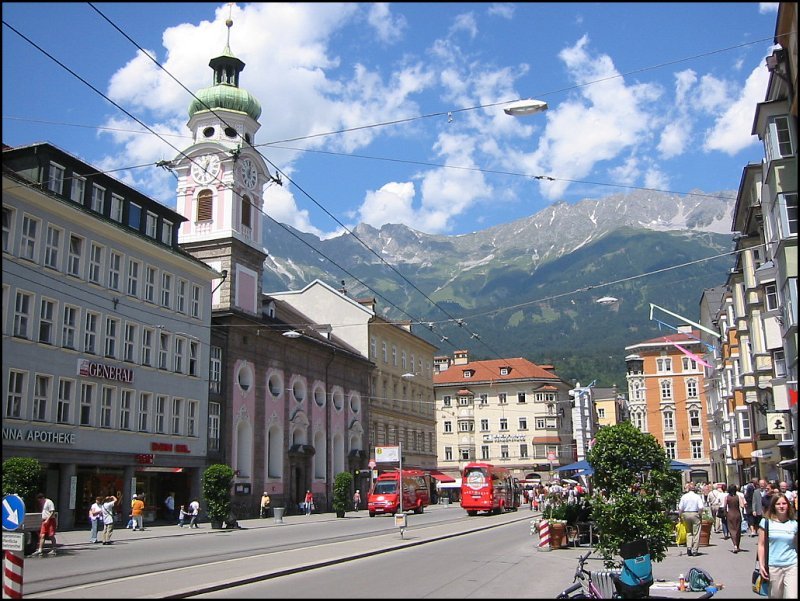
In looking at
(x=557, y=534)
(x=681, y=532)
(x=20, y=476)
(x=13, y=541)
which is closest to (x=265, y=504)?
(x=20, y=476)

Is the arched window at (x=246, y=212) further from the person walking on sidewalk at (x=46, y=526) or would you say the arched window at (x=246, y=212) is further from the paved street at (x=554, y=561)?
the person walking on sidewalk at (x=46, y=526)

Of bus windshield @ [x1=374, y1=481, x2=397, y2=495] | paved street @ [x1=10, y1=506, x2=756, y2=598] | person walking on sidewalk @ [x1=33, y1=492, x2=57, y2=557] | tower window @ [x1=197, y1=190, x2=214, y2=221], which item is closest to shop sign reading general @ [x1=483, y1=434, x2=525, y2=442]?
bus windshield @ [x1=374, y1=481, x2=397, y2=495]

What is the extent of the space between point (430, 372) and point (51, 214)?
53.4 meters

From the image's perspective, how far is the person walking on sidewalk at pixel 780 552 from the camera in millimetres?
10594

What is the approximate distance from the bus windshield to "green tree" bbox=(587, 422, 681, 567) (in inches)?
1408

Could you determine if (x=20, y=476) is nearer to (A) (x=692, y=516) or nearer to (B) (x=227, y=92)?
(A) (x=692, y=516)

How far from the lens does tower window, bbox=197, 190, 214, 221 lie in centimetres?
5147

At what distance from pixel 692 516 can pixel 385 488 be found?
3238 cm

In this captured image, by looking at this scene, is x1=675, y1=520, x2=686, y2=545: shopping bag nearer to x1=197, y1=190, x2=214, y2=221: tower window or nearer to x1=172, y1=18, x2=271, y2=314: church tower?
x1=172, y1=18, x2=271, y2=314: church tower

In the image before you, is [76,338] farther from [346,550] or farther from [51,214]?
[346,550]

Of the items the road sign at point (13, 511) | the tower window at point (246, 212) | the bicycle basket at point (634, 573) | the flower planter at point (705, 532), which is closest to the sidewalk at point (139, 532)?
the road sign at point (13, 511)

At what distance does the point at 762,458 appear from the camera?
4203 centimetres

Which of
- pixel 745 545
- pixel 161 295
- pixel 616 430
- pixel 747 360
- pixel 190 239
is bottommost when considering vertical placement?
pixel 745 545

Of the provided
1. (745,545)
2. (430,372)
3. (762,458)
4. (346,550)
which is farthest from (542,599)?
(430,372)
